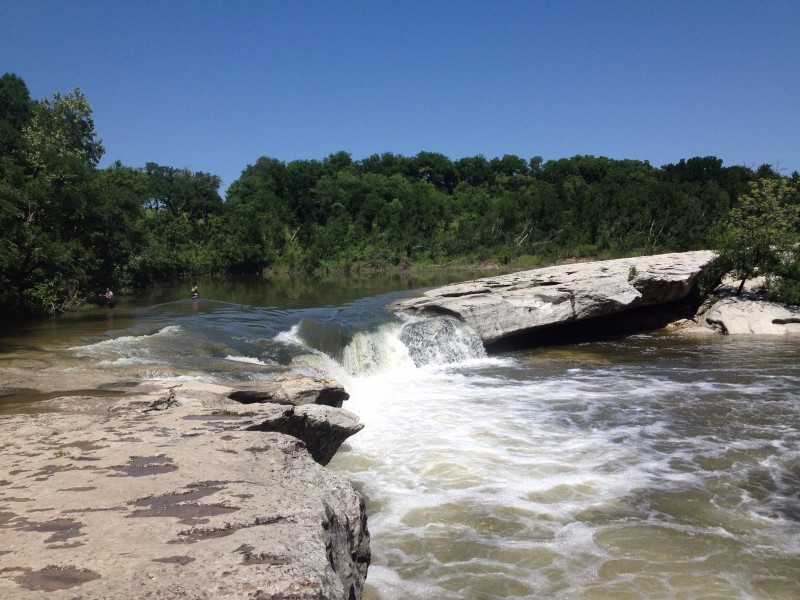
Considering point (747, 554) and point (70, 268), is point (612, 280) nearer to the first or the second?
point (747, 554)

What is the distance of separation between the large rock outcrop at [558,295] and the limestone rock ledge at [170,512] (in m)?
11.2

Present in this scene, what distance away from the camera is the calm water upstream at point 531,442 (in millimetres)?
5426

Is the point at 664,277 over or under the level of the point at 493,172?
under

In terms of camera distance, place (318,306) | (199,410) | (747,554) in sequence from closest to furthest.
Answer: (747,554) → (199,410) → (318,306)

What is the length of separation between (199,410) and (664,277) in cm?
1554

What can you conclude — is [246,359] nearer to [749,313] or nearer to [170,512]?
[170,512]

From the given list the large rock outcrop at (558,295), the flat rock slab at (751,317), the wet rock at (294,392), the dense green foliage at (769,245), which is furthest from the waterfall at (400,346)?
the dense green foliage at (769,245)

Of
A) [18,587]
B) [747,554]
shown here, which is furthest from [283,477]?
[747,554]

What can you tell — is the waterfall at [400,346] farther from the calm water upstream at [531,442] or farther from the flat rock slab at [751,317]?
the flat rock slab at [751,317]

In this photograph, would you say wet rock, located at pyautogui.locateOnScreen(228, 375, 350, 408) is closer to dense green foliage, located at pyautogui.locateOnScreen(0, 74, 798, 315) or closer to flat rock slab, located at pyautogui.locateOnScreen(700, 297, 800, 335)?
dense green foliage, located at pyautogui.locateOnScreen(0, 74, 798, 315)

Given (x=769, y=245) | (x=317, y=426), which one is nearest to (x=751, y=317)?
(x=769, y=245)

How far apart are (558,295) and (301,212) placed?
55.8 m

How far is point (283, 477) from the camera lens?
458cm

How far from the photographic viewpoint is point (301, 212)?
229 feet
